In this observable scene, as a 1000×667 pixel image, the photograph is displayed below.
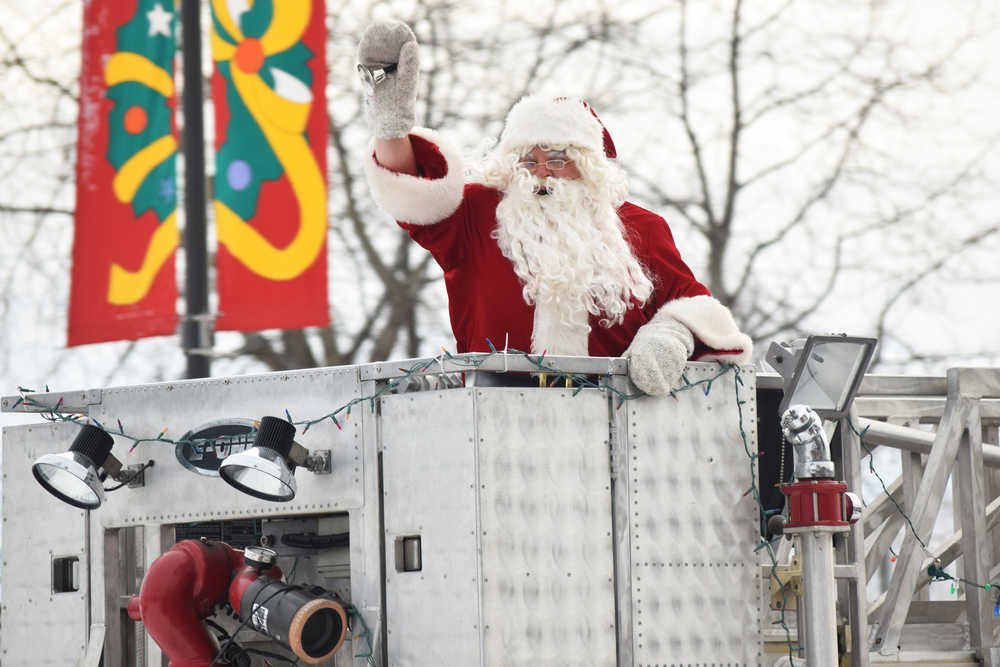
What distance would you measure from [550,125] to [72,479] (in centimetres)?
217

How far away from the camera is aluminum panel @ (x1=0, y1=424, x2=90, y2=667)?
18.8 feet

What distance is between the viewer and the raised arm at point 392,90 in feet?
17.0

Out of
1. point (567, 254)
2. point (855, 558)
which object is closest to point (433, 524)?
point (567, 254)

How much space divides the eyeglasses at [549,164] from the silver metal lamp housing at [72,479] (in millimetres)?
1941

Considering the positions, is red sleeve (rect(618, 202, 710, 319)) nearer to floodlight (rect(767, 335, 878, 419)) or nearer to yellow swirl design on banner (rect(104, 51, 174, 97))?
floodlight (rect(767, 335, 878, 419))

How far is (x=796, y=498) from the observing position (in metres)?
5.30

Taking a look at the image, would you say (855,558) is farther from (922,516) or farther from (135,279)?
(135,279)

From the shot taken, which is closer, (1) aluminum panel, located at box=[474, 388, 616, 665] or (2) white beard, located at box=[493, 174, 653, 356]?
(1) aluminum panel, located at box=[474, 388, 616, 665]

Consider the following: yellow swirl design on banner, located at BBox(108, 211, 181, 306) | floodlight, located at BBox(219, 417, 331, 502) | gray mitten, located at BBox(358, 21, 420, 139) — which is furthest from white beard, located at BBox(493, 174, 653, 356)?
yellow swirl design on banner, located at BBox(108, 211, 181, 306)

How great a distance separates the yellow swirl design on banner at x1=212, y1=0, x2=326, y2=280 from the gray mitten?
173 inches

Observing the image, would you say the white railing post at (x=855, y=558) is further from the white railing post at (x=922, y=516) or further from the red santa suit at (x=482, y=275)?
the white railing post at (x=922, y=516)

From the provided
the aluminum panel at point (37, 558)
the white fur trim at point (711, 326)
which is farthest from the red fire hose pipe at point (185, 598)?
the white fur trim at point (711, 326)

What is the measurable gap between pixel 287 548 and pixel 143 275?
4.79 meters

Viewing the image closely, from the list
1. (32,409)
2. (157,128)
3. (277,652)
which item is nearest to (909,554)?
(277,652)
